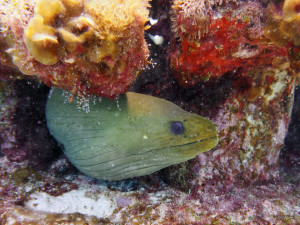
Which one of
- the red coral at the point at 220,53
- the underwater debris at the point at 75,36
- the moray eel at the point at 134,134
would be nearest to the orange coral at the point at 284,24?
the red coral at the point at 220,53

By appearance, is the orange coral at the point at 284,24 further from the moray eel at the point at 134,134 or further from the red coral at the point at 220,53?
the moray eel at the point at 134,134

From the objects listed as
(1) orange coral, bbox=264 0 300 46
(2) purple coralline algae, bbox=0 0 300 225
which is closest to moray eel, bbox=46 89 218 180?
(2) purple coralline algae, bbox=0 0 300 225

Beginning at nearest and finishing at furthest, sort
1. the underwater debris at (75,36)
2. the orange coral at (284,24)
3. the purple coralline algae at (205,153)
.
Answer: the underwater debris at (75,36) < the orange coral at (284,24) < the purple coralline algae at (205,153)

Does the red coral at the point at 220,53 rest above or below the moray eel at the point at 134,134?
above

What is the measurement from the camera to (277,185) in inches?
144

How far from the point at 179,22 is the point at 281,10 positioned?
1.18 meters

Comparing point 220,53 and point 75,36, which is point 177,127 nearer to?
point 220,53

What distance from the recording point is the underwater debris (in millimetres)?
1866

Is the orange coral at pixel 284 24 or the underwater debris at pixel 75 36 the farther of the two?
the orange coral at pixel 284 24

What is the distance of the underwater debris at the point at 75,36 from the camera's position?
1.87m

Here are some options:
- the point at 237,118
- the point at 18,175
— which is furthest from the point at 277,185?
the point at 18,175

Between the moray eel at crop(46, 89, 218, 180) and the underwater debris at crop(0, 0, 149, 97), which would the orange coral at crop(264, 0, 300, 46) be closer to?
the moray eel at crop(46, 89, 218, 180)

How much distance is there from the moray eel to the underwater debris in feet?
2.65

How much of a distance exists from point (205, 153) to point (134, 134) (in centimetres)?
119
